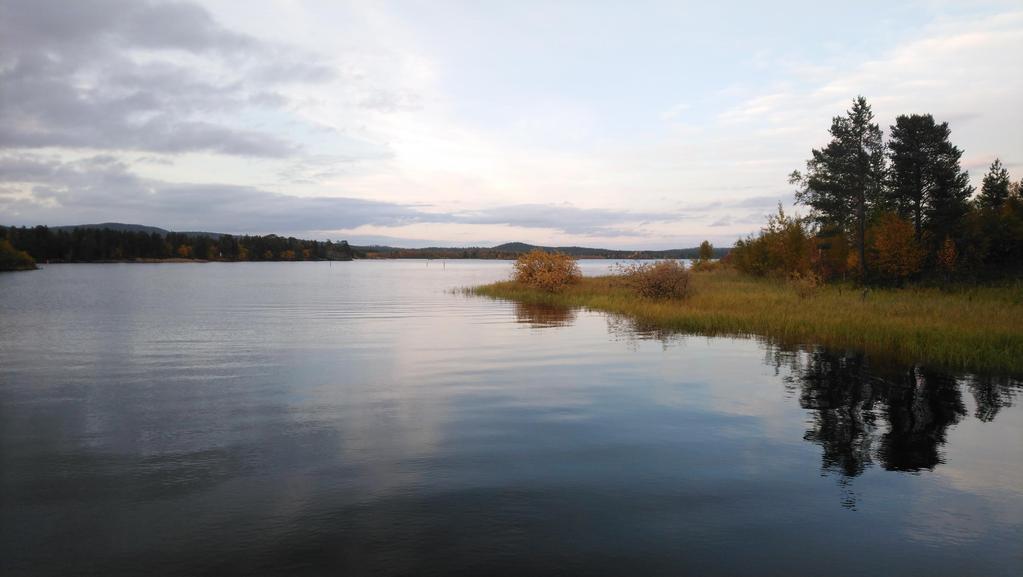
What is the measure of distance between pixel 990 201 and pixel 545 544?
287 ft

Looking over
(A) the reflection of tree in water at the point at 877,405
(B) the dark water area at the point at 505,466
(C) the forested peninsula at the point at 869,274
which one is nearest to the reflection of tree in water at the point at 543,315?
(C) the forested peninsula at the point at 869,274

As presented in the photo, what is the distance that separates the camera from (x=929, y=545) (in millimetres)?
8523

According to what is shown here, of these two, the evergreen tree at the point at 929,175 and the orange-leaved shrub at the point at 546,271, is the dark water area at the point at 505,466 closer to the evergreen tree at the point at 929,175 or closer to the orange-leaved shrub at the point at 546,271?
the orange-leaved shrub at the point at 546,271

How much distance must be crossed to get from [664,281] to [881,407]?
28.6 metres

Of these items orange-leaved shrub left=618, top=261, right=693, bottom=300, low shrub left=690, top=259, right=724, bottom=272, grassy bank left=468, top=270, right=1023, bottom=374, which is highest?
low shrub left=690, top=259, right=724, bottom=272

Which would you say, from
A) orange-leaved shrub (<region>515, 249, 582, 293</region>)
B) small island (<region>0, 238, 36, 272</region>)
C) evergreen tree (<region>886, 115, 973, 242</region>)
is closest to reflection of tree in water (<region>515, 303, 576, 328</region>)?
orange-leaved shrub (<region>515, 249, 582, 293</region>)

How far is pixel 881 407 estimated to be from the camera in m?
16.1

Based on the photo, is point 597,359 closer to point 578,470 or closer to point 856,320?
point 578,470

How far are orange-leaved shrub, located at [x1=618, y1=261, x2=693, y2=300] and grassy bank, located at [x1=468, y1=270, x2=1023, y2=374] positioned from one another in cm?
140

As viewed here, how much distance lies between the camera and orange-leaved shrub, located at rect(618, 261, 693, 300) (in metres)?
44.3

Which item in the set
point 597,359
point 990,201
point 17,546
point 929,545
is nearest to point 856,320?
point 597,359

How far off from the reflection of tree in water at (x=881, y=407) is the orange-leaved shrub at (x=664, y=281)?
20.7 meters

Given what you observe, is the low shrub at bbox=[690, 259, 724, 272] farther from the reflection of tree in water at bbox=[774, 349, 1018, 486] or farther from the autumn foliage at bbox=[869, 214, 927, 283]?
the reflection of tree in water at bbox=[774, 349, 1018, 486]

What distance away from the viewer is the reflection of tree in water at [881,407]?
12359 millimetres
